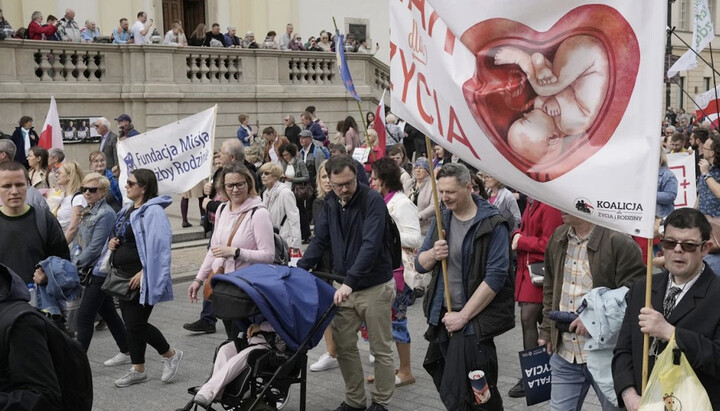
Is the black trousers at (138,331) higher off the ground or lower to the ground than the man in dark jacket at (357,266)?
lower

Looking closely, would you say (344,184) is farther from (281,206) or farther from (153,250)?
(281,206)

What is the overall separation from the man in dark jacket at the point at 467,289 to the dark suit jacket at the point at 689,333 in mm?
1207

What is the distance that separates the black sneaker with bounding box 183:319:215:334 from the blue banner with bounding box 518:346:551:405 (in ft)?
14.4

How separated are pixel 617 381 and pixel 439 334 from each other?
155cm

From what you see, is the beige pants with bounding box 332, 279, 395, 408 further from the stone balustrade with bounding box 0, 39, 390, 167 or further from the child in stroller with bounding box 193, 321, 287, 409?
the stone balustrade with bounding box 0, 39, 390, 167

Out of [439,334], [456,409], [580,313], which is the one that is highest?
[580,313]

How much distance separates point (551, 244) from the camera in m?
4.97

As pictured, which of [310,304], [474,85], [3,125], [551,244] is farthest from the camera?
[3,125]

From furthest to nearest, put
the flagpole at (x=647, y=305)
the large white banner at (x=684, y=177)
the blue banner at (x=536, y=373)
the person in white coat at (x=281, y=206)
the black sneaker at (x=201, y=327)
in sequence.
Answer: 1. the large white banner at (x=684, y=177)
2. the black sneaker at (x=201, y=327)
3. the person in white coat at (x=281, y=206)
4. the blue banner at (x=536, y=373)
5. the flagpole at (x=647, y=305)

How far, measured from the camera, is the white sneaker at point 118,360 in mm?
7738

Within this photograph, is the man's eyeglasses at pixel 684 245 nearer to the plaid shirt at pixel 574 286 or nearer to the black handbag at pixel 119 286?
the plaid shirt at pixel 574 286

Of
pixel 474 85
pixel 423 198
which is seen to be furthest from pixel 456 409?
pixel 423 198

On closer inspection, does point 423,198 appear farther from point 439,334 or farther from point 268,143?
point 268,143

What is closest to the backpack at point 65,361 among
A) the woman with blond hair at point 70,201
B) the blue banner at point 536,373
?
the blue banner at point 536,373
